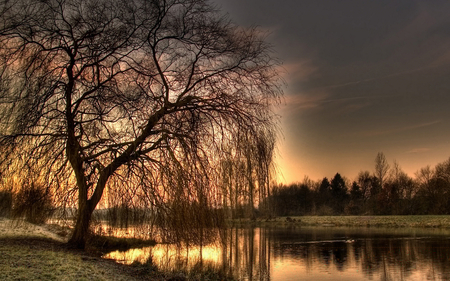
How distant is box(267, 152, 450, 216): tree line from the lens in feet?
166

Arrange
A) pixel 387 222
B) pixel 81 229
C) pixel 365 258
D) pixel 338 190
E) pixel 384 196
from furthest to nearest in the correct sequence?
pixel 338 190 < pixel 384 196 < pixel 387 222 < pixel 365 258 < pixel 81 229

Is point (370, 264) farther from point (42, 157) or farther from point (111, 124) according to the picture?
point (42, 157)

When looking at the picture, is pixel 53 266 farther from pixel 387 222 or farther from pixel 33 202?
pixel 387 222

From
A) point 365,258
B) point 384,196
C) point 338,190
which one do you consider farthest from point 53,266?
point 338,190

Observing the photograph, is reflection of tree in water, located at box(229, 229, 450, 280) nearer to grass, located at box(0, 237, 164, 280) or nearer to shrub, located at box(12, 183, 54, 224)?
grass, located at box(0, 237, 164, 280)

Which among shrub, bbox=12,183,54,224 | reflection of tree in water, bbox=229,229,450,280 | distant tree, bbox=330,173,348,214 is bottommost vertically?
reflection of tree in water, bbox=229,229,450,280

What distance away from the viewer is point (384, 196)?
2200 inches

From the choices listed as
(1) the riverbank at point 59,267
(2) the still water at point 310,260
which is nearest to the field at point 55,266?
(1) the riverbank at point 59,267

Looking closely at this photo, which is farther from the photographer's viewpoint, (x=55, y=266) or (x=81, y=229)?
(x=81, y=229)

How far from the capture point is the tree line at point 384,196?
50469 millimetres

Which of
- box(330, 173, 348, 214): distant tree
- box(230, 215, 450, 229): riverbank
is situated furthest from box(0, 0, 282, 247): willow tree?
box(330, 173, 348, 214): distant tree

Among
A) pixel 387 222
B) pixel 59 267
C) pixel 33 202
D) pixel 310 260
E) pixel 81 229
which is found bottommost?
pixel 310 260

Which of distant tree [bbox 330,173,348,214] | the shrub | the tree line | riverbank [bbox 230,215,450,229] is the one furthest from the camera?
distant tree [bbox 330,173,348,214]

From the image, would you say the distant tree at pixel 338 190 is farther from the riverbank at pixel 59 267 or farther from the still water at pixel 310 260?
the riverbank at pixel 59 267
